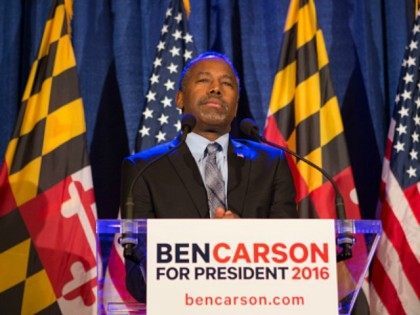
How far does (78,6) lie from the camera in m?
4.33

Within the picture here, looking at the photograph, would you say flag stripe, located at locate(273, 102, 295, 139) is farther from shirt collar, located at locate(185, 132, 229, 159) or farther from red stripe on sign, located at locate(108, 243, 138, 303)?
red stripe on sign, located at locate(108, 243, 138, 303)

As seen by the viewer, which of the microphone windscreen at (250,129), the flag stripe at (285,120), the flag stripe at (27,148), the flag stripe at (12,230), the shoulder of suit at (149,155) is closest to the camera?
the microphone windscreen at (250,129)

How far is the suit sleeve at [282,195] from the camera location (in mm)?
2414

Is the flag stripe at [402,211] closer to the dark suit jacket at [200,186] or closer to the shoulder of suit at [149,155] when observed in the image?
the dark suit jacket at [200,186]

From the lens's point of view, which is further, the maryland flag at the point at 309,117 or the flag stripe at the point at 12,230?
the maryland flag at the point at 309,117

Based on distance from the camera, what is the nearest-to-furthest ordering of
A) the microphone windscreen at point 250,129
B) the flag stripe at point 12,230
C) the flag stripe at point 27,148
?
the microphone windscreen at point 250,129, the flag stripe at point 12,230, the flag stripe at point 27,148

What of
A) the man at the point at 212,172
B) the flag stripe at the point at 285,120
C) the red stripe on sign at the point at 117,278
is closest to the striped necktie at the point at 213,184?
the man at the point at 212,172

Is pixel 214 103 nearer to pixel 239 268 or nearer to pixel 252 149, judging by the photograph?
pixel 252 149

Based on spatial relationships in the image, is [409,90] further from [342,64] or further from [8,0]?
[8,0]

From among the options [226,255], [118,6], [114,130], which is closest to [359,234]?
[226,255]

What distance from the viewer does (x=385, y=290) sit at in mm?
3701

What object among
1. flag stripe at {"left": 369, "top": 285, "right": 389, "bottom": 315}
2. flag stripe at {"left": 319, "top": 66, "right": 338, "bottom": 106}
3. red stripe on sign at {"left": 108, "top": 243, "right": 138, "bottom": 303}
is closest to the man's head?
red stripe on sign at {"left": 108, "top": 243, "right": 138, "bottom": 303}

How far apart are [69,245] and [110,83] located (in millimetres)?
1156

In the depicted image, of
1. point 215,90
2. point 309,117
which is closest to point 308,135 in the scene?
point 309,117
